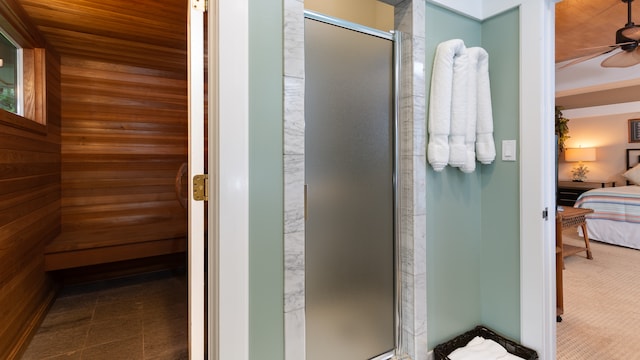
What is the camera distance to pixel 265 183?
1262 mm

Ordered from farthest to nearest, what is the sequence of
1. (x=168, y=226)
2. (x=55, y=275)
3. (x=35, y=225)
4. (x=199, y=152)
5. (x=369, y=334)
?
(x=168, y=226), (x=55, y=275), (x=35, y=225), (x=369, y=334), (x=199, y=152)

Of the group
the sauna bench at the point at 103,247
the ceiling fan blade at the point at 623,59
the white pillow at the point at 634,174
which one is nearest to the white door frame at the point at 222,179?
the sauna bench at the point at 103,247

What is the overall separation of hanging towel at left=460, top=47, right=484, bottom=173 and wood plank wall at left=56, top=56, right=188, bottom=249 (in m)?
2.76

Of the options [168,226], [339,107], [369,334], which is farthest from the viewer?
[168,226]

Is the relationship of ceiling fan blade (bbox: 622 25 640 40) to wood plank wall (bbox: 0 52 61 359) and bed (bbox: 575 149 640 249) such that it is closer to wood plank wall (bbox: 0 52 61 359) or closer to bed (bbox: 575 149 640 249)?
bed (bbox: 575 149 640 249)

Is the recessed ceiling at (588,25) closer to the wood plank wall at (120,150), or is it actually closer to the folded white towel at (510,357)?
the folded white towel at (510,357)

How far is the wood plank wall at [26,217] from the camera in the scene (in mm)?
1800

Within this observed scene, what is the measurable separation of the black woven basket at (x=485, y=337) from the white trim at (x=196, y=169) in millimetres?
1294

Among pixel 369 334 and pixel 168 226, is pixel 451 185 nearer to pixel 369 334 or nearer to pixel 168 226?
pixel 369 334

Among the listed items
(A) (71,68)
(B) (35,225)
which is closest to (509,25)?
(B) (35,225)

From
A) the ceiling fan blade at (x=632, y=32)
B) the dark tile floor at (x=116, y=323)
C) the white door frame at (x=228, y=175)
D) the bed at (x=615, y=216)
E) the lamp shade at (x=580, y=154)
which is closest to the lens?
the white door frame at (x=228, y=175)

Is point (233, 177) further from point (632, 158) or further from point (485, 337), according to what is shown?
point (632, 158)

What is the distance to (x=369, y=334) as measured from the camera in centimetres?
166

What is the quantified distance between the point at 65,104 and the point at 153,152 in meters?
0.88
